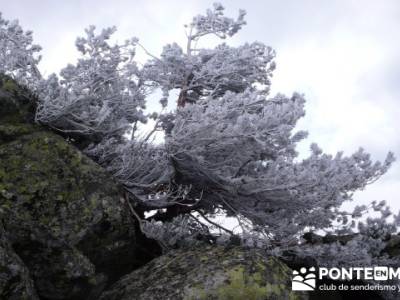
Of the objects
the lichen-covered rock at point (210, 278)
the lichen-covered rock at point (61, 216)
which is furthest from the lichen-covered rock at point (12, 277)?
the lichen-covered rock at point (210, 278)

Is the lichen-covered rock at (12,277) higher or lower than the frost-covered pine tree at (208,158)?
lower

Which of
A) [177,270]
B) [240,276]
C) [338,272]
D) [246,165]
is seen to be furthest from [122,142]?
[338,272]

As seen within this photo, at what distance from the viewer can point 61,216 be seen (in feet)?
26.1

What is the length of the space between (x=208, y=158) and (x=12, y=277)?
4451mm

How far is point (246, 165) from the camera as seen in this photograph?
33.9ft

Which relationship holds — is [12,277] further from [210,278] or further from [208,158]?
[208,158]

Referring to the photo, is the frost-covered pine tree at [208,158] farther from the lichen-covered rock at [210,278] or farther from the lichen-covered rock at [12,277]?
the lichen-covered rock at [12,277]

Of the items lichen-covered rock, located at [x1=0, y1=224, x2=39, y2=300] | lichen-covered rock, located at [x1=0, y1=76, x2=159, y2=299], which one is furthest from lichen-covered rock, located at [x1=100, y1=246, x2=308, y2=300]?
lichen-covered rock, located at [x1=0, y1=224, x2=39, y2=300]

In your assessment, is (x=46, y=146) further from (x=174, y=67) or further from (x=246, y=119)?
(x=174, y=67)

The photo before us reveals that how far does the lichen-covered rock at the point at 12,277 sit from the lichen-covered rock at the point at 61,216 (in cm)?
117

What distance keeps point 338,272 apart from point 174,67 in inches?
223

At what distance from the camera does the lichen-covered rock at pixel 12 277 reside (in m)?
6.21

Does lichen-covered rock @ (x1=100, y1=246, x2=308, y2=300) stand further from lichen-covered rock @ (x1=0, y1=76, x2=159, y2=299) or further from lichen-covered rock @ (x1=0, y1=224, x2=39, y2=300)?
lichen-covered rock @ (x1=0, y1=224, x2=39, y2=300)

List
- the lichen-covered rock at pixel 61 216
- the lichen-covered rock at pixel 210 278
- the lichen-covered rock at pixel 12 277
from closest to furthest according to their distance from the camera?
the lichen-covered rock at pixel 12 277 < the lichen-covered rock at pixel 210 278 < the lichen-covered rock at pixel 61 216
